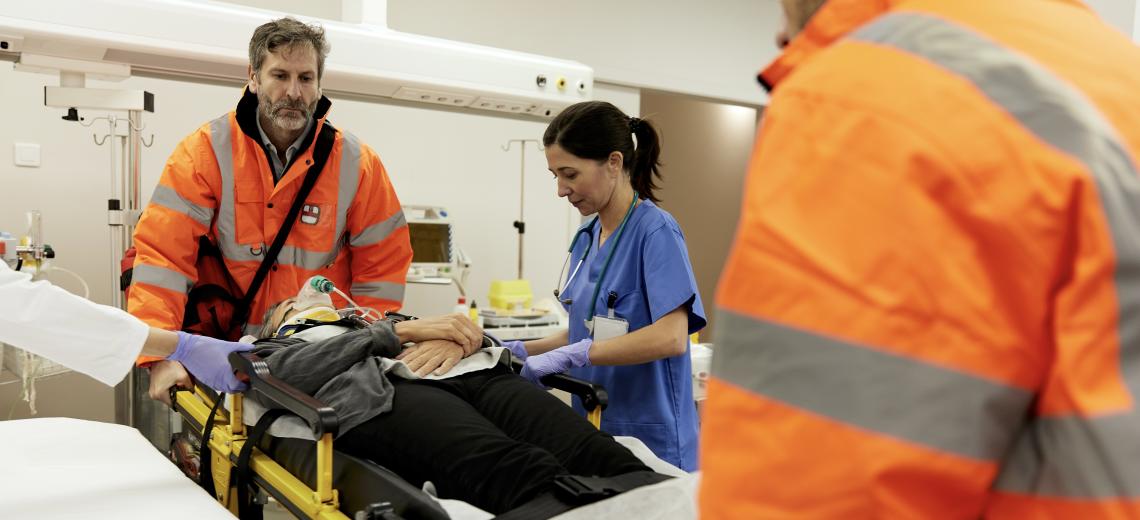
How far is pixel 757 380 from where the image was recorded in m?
0.64

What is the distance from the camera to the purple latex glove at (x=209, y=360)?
199cm

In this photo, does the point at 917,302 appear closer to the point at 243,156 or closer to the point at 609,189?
the point at 609,189

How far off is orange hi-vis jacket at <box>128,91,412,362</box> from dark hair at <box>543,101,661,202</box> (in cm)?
79

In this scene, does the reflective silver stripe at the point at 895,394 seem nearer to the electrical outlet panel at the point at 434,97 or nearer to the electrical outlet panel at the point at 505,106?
the electrical outlet panel at the point at 434,97

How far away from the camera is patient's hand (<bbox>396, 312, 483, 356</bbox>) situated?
2188mm

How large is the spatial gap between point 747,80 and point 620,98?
120 cm

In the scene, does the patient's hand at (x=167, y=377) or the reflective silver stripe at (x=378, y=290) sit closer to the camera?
the patient's hand at (x=167, y=377)

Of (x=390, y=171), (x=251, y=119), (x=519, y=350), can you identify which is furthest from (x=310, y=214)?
(x=390, y=171)

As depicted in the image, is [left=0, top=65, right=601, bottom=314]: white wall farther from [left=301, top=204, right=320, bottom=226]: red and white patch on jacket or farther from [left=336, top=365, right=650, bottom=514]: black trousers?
[left=336, top=365, right=650, bottom=514]: black trousers

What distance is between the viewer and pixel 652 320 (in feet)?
7.11

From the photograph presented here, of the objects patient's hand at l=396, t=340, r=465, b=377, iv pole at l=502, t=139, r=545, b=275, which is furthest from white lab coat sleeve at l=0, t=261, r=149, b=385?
iv pole at l=502, t=139, r=545, b=275

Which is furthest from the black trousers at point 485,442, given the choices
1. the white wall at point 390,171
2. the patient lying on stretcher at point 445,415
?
the white wall at point 390,171

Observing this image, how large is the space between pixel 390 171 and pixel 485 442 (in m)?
3.38

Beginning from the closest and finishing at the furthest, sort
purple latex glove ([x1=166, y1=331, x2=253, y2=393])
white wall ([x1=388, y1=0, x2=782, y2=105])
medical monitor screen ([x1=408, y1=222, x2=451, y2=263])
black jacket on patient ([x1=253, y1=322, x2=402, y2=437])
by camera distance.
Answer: black jacket on patient ([x1=253, y1=322, x2=402, y2=437]) < purple latex glove ([x1=166, y1=331, x2=253, y2=393]) < medical monitor screen ([x1=408, y1=222, x2=451, y2=263]) < white wall ([x1=388, y1=0, x2=782, y2=105])
